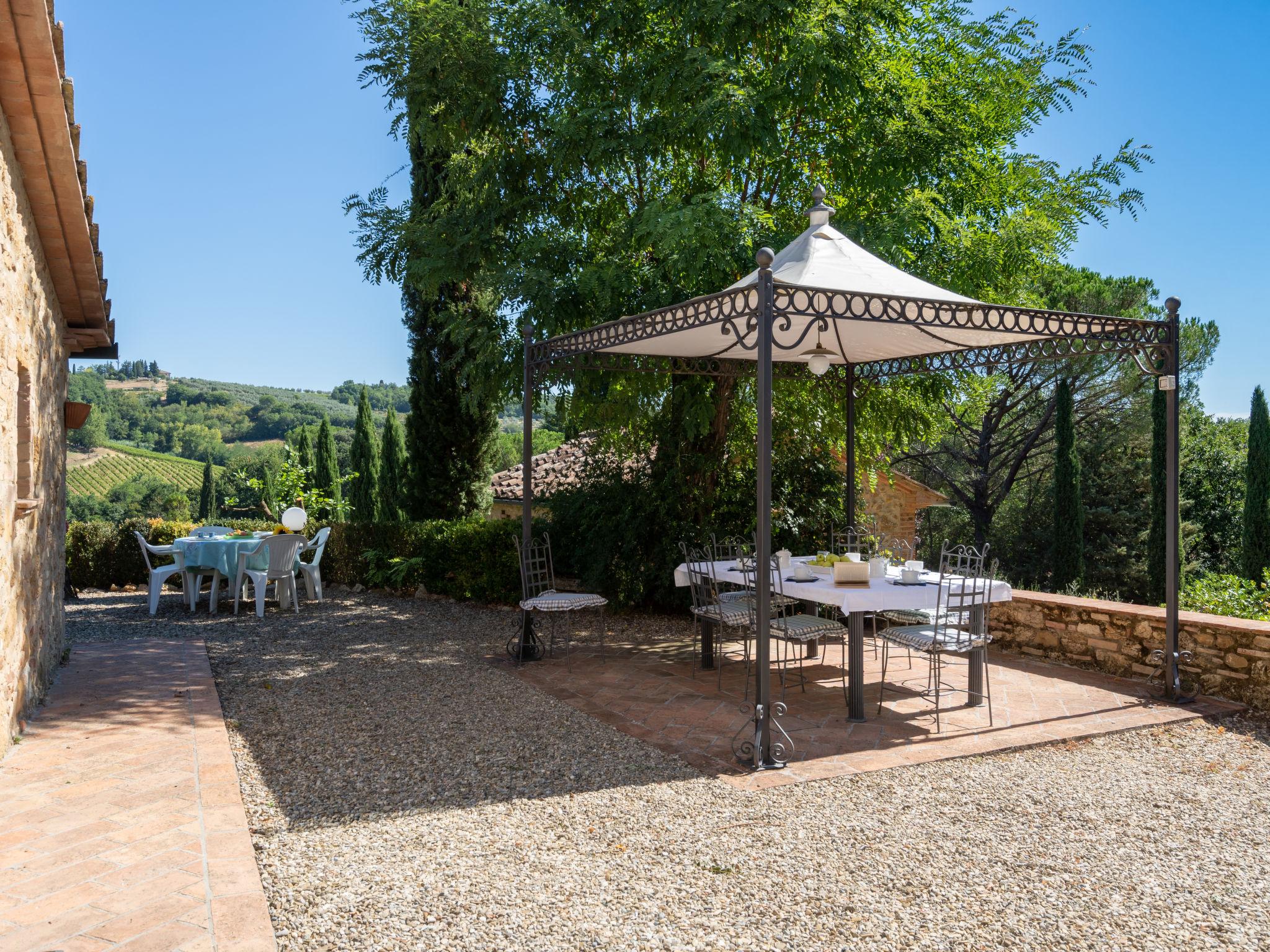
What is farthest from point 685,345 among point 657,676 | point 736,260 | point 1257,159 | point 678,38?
point 1257,159

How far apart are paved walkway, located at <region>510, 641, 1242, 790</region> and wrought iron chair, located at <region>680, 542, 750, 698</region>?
0.72ft

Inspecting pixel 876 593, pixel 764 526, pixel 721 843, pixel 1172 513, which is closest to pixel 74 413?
pixel 764 526

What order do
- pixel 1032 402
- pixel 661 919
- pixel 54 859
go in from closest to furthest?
1. pixel 661 919
2. pixel 54 859
3. pixel 1032 402

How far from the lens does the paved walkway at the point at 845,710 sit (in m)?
4.88

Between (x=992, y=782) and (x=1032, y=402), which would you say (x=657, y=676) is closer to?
(x=992, y=782)

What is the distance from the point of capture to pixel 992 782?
4.41m

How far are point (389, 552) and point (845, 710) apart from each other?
28.2ft

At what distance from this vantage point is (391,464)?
2248cm

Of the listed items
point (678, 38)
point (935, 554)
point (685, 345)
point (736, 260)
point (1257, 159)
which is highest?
point (1257, 159)

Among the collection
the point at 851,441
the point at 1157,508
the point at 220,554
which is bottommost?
the point at 220,554

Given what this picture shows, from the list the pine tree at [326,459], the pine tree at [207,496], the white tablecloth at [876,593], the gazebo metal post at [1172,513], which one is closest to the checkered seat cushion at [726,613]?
the white tablecloth at [876,593]

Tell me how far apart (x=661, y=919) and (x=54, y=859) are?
245 cm

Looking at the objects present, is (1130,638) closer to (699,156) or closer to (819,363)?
(819,363)

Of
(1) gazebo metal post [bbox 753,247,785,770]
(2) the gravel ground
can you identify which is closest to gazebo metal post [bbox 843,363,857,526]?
(2) the gravel ground
